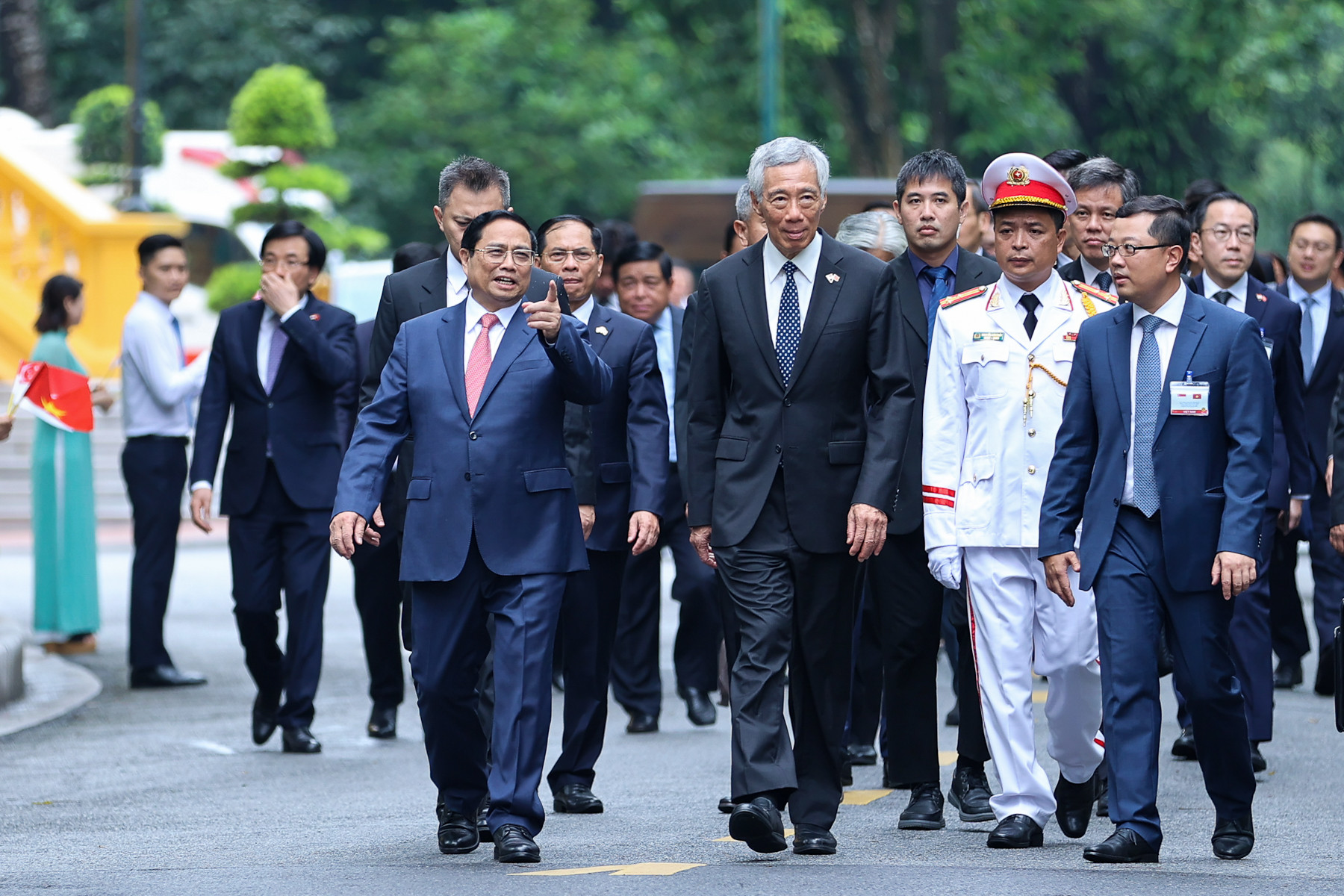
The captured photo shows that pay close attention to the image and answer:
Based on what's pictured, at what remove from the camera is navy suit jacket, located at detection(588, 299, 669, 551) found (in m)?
8.05

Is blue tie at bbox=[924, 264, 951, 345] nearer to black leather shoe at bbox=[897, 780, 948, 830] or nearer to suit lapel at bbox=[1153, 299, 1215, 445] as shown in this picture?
suit lapel at bbox=[1153, 299, 1215, 445]

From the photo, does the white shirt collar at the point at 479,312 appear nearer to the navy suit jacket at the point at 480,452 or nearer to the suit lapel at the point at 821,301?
the navy suit jacket at the point at 480,452

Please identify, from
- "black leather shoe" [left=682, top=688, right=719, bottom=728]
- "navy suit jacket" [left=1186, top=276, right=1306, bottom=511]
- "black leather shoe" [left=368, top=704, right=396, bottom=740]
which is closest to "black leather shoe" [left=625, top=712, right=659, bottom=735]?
"black leather shoe" [left=682, top=688, right=719, bottom=728]

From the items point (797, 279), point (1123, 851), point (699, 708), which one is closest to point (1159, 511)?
point (1123, 851)

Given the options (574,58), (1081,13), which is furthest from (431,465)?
(574,58)

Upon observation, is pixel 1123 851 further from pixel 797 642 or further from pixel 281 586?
pixel 281 586

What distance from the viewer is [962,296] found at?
7.36m

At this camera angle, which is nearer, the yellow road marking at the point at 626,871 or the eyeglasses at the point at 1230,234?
the yellow road marking at the point at 626,871

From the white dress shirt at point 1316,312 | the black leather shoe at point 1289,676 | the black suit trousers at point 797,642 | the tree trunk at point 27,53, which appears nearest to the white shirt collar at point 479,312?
the black suit trousers at point 797,642

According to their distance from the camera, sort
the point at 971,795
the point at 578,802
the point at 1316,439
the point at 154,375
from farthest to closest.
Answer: the point at 154,375
the point at 1316,439
the point at 578,802
the point at 971,795

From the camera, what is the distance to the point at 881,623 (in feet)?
24.8

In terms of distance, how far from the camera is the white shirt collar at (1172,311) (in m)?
6.93

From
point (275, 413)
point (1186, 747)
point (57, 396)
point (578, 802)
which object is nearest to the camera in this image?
point (578, 802)

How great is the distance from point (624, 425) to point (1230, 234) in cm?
296
